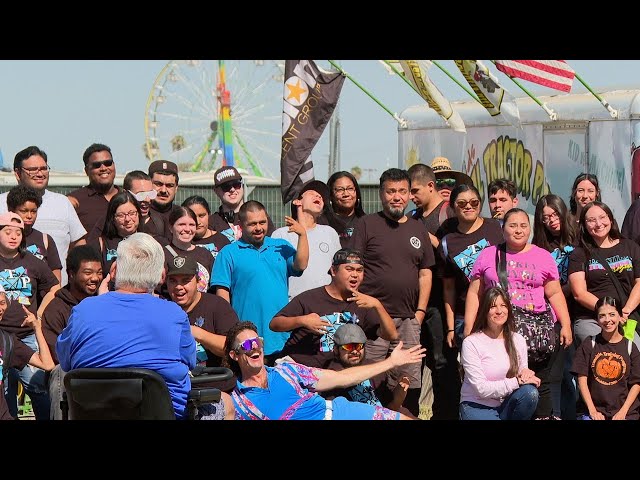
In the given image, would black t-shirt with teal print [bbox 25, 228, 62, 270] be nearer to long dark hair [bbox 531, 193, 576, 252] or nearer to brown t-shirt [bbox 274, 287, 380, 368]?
brown t-shirt [bbox 274, 287, 380, 368]

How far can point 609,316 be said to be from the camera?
7.14 metres

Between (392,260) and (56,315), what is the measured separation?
82.0 inches

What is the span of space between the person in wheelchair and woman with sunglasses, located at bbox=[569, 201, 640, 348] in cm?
321

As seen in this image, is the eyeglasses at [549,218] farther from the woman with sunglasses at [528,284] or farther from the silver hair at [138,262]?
the silver hair at [138,262]

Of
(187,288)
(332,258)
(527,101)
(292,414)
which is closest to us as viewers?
(292,414)

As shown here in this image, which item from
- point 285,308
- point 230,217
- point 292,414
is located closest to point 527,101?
point 230,217

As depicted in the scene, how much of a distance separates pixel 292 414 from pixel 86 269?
1.66m

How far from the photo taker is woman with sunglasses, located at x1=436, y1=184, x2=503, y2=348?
748 centimetres

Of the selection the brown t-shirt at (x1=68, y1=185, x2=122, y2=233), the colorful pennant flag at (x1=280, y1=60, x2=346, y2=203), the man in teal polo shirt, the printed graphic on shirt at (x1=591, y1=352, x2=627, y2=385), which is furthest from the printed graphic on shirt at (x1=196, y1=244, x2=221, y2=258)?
the colorful pennant flag at (x1=280, y1=60, x2=346, y2=203)

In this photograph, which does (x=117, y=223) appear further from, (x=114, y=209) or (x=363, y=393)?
(x=363, y=393)

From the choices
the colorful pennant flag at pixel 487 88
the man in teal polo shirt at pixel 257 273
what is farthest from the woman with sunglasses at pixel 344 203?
the colorful pennant flag at pixel 487 88

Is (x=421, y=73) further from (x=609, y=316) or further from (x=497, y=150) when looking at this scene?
(x=609, y=316)
